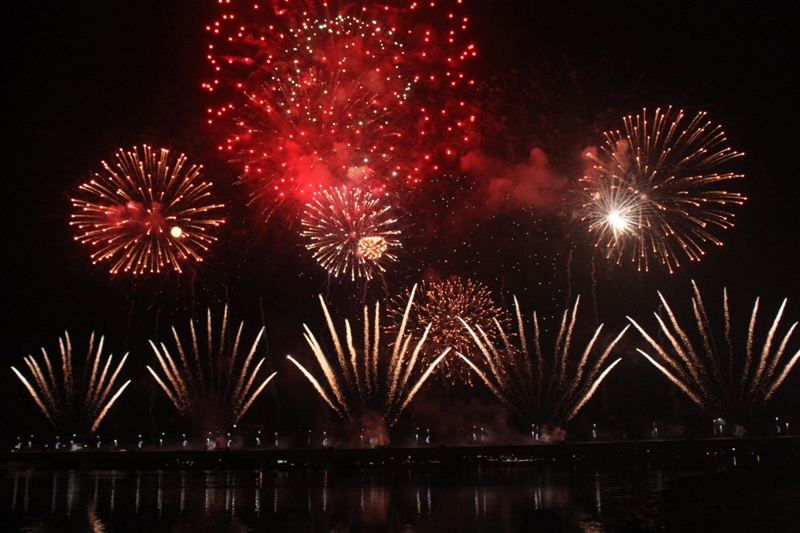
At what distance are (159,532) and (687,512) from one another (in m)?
22.8

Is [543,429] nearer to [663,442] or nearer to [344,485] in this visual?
[663,442]

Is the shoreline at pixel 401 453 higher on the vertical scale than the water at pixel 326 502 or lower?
higher

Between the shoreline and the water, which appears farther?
the shoreline

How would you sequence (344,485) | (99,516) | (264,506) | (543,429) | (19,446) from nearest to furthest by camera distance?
(99,516) → (264,506) → (344,485) → (543,429) → (19,446)

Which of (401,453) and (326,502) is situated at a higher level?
(401,453)

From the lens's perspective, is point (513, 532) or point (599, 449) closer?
point (513, 532)

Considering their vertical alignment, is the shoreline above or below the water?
above

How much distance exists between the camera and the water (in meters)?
31.1

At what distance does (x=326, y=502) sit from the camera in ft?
131

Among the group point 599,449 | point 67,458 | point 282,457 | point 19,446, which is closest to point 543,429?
point 599,449

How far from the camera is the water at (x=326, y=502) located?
31.1m

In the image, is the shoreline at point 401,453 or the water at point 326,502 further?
the shoreline at point 401,453

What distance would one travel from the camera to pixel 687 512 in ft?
108

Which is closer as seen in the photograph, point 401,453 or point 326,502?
point 326,502
